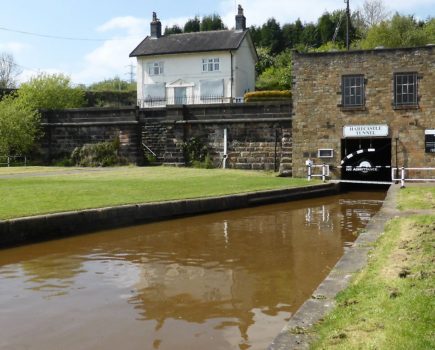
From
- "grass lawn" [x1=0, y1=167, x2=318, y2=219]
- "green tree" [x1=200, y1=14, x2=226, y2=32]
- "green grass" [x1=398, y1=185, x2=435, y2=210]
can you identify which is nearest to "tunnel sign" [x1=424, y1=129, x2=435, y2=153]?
"grass lawn" [x1=0, y1=167, x2=318, y2=219]

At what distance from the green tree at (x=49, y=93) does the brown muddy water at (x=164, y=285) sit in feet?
93.3

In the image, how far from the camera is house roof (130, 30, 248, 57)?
45.5 m

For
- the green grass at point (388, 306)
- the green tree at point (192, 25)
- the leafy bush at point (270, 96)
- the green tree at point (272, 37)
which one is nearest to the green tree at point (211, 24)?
the green tree at point (192, 25)

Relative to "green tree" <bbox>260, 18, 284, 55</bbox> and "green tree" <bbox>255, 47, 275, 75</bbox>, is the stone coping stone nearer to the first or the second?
"green tree" <bbox>255, 47, 275, 75</bbox>

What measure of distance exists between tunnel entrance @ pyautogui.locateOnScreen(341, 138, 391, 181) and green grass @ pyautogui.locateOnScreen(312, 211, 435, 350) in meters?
17.3

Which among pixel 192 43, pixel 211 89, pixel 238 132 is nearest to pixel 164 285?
pixel 238 132

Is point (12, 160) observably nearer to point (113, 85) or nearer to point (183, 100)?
point (183, 100)

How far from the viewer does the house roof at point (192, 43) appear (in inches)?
1793

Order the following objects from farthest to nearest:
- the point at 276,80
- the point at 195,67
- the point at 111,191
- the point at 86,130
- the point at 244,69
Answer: the point at 276,80, the point at 244,69, the point at 195,67, the point at 86,130, the point at 111,191

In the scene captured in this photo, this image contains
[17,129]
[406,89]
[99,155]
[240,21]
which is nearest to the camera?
[406,89]

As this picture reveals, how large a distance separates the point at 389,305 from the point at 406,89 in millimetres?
20194

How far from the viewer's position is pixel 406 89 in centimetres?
2333

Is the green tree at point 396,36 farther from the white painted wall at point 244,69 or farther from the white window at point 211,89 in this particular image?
the white window at point 211,89

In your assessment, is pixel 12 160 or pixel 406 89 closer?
pixel 406 89
